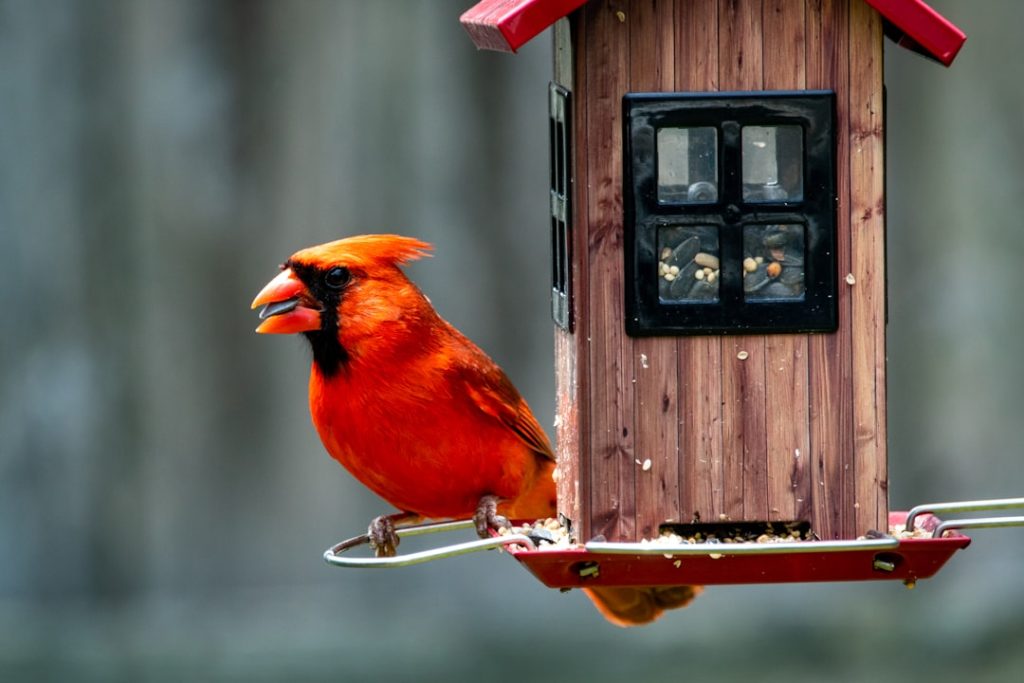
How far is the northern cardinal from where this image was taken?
4520 mm

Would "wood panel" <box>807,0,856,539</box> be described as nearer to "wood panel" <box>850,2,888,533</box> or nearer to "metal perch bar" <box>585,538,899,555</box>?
"wood panel" <box>850,2,888,533</box>

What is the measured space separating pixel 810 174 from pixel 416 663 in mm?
3357

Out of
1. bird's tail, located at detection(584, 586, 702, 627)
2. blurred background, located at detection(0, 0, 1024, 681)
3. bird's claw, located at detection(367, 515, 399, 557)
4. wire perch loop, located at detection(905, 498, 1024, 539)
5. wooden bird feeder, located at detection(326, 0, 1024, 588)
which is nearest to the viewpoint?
wire perch loop, located at detection(905, 498, 1024, 539)

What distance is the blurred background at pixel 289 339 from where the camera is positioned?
257 inches

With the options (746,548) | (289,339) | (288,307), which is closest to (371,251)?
(288,307)

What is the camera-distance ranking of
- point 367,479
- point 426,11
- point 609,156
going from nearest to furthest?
point 609,156
point 367,479
point 426,11

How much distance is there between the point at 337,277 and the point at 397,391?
297mm

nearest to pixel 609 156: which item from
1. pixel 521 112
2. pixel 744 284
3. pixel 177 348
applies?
pixel 744 284

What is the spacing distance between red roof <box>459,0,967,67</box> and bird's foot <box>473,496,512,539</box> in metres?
1.08

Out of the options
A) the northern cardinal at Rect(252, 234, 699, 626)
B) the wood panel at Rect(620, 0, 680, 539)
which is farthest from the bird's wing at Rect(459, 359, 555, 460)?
the wood panel at Rect(620, 0, 680, 539)

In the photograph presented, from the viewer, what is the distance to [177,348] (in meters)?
6.67

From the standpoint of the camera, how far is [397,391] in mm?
4586

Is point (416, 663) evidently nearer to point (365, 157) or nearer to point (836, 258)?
point (365, 157)

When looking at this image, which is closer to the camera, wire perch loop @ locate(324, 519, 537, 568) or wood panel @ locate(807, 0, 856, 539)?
wire perch loop @ locate(324, 519, 537, 568)
